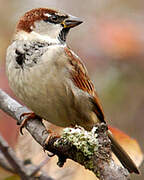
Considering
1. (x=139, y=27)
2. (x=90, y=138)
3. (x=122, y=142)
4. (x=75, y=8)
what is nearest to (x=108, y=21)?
(x=139, y=27)

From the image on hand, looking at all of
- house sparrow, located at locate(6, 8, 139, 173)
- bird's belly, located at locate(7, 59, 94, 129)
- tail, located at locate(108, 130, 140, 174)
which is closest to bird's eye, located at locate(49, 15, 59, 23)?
house sparrow, located at locate(6, 8, 139, 173)

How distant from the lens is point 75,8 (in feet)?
17.9

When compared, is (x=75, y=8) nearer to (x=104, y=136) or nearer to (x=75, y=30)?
(x=75, y=30)

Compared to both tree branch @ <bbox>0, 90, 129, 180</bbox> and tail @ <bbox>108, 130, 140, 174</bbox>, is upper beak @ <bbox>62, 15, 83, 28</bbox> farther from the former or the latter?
tree branch @ <bbox>0, 90, 129, 180</bbox>

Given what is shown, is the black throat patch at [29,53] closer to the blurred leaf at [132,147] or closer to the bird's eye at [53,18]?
the bird's eye at [53,18]

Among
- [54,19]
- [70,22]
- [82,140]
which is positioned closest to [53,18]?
[54,19]

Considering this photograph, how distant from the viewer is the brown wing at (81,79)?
10.1 feet

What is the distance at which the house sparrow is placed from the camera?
293 cm

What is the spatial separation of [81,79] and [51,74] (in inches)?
11.6

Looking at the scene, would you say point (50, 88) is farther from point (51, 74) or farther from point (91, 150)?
point (91, 150)

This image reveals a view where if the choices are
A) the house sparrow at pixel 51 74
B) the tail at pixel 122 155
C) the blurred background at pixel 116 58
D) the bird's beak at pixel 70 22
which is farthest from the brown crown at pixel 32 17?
the tail at pixel 122 155

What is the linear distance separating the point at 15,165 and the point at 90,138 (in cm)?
38

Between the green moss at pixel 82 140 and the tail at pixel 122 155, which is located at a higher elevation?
the green moss at pixel 82 140

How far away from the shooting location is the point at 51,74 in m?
2.92
